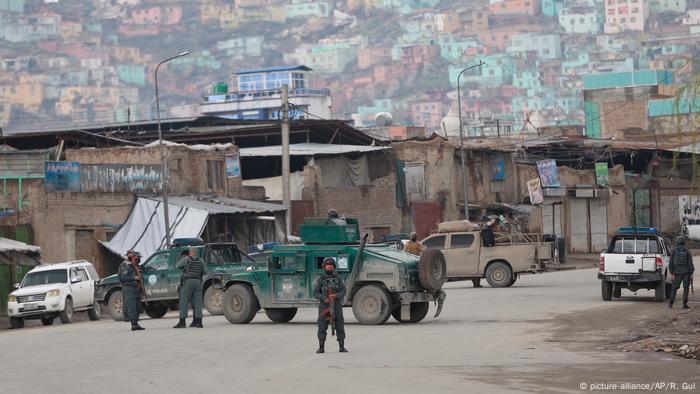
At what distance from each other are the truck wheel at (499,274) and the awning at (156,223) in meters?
9.42

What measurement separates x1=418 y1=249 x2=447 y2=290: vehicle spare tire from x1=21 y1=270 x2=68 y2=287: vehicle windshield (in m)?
12.2

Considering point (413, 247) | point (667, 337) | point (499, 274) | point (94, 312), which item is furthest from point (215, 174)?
point (667, 337)

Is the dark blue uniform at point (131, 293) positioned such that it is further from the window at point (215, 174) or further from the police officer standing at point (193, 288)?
the window at point (215, 174)

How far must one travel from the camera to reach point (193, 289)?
2875cm

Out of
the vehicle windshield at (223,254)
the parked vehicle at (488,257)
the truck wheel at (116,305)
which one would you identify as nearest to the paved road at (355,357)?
the truck wheel at (116,305)

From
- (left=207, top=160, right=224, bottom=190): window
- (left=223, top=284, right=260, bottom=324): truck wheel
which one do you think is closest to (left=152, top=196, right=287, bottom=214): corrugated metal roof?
(left=207, top=160, right=224, bottom=190): window

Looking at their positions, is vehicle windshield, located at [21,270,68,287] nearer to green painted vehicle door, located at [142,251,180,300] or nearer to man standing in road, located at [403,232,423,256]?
green painted vehicle door, located at [142,251,180,300]

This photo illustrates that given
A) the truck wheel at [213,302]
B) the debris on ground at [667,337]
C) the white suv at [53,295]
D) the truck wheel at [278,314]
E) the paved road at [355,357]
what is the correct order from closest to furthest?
1. the paved road at [355,357]
2. the debris on ground at [667,337]
3. the truck wheel at [278,314]
4. the truck wheel at [213,302]
5. the white suv at [53,295]

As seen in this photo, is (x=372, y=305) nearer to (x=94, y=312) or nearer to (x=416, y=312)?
(x=416, y=312)

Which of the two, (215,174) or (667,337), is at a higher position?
(215,174)

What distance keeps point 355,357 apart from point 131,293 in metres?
8.93

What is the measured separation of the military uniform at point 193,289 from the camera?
93.6ft

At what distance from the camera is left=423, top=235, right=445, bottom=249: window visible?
42.7 metres

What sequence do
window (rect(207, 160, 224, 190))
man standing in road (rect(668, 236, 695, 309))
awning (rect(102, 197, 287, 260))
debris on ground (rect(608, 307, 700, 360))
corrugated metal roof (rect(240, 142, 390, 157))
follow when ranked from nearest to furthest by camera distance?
debris on ground (rect(608, 307, 700, 360)) → man standing in road (rect(668, 236, 695, 309)) → awning (rect(102, 197, 287, 260)) → window (rect(207, 160, 224, 190)) → corrugated metal roof (rect(240, 142, 390, 157))
